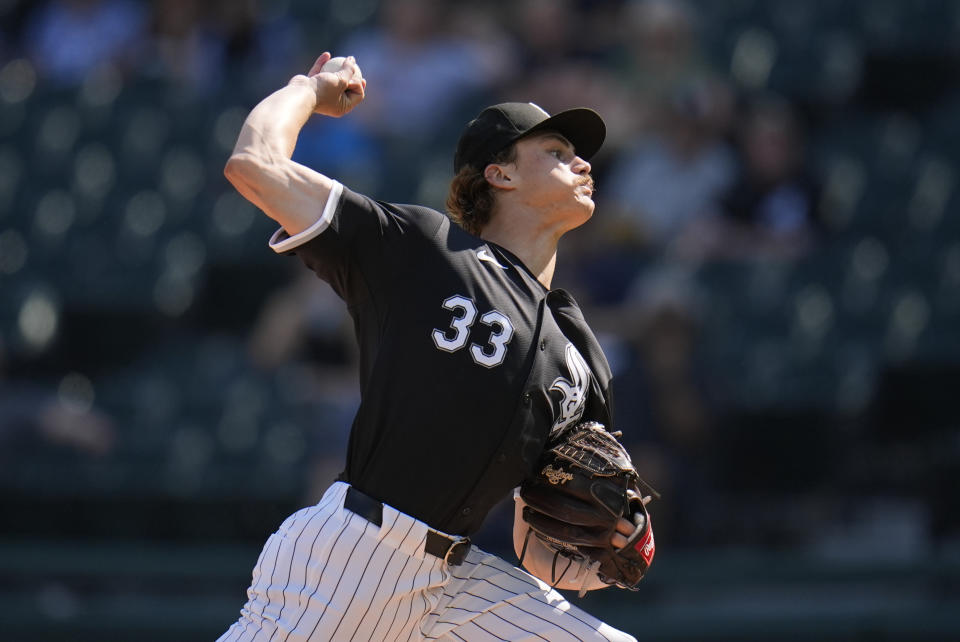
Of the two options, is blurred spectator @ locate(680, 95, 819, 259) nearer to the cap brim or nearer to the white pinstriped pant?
the cap brim

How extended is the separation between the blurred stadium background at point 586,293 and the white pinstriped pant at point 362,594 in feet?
8.34

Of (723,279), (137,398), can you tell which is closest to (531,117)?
(723,279)

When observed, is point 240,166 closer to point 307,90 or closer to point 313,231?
point 313,231

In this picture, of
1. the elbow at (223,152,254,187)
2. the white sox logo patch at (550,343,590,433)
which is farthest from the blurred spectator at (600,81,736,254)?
the elbow at (223,152,254,187)

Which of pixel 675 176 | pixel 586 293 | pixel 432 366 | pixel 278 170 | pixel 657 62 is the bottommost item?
pixel 432 366

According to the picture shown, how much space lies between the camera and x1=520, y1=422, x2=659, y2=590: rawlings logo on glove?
3.09 meters

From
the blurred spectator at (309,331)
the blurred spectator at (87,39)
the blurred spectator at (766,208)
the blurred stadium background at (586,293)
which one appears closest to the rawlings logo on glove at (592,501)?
the blurred stadium background at (586,293)

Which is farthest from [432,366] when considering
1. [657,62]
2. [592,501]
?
[657,62]

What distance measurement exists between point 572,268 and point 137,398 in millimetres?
2293

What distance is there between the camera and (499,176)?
3.38 meters

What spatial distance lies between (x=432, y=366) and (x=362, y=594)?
1.71 feet

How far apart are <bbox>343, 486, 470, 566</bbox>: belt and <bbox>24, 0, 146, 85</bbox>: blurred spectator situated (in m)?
6.09

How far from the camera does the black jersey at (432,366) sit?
9.74ft

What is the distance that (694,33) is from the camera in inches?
303
